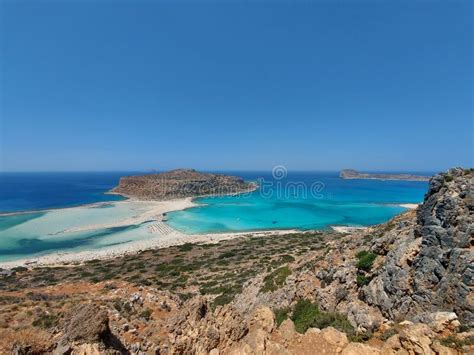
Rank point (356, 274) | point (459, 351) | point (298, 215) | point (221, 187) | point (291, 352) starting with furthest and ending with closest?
point (221, 187) → point (298, 215) → point (356, 274) → point (291, 352) → point (459, 351)

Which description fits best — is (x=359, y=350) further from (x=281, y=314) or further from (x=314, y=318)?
(x=281, y=314)

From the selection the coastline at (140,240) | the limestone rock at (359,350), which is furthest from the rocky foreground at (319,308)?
the coastline at (140,240)

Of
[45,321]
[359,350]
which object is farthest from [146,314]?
[359,350]

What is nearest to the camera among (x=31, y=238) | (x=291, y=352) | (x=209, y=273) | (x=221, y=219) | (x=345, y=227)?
(x=291, y=352)

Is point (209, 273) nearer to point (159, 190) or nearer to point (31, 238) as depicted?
point (31, 238)

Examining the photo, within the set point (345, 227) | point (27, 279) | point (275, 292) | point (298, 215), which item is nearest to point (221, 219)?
point (298, 215)
